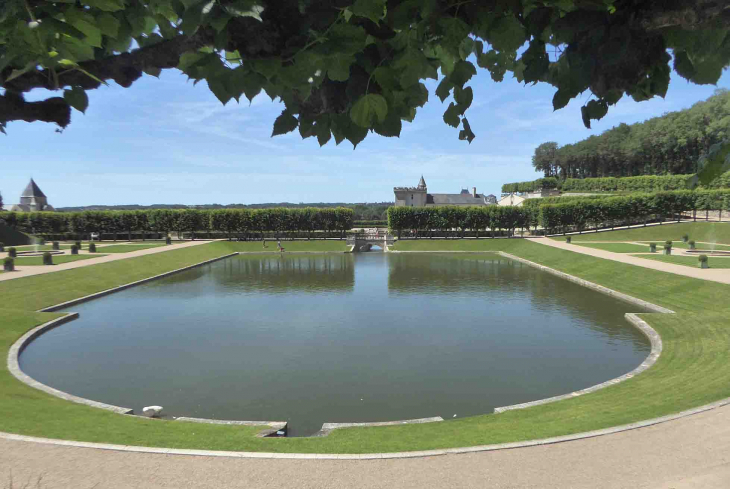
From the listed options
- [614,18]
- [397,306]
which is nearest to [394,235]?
[397,306]

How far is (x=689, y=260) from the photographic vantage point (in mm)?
30328

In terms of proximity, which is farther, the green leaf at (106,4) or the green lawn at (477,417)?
the green lawn at (477,417)

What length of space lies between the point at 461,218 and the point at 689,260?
34.1 meters

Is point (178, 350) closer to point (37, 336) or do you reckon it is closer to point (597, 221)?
point (37, 336)

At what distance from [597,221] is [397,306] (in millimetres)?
50728

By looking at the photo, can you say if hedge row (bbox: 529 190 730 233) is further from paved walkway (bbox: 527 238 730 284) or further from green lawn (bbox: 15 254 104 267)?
green lawn (bbox: 15 254 104 267)

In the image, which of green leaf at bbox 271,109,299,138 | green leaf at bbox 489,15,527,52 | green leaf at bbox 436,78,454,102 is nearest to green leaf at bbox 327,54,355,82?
green leaf at bbox 271,109,299,138

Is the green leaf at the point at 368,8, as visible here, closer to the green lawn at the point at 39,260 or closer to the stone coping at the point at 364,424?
the stone coping at the point at 364,424

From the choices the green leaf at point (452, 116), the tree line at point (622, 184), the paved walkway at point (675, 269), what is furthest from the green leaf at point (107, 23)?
the tree line at point (622, 184)

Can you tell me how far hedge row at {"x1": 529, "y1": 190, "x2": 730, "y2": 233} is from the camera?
6066 centimetres

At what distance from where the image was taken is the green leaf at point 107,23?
2215mm

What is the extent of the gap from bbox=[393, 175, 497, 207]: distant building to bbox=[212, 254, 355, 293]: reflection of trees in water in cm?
5768

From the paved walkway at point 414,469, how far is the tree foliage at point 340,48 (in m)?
5.50

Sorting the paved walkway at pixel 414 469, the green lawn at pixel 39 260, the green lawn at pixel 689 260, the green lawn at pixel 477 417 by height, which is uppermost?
the green lawn at pixel 39 260
